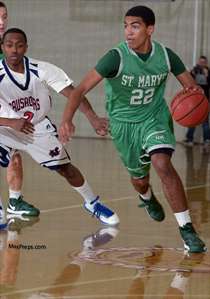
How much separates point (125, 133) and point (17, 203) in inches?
65.6

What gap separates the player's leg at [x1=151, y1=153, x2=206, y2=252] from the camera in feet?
21.6

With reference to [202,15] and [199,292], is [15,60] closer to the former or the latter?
[199,292]

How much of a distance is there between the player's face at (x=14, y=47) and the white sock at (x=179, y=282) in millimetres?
2571

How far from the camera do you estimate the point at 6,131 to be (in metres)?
7.79

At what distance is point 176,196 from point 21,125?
1470 millimetres

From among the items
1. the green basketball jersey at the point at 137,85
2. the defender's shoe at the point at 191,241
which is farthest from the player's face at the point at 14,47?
the defender's shoe at the point at 191,241

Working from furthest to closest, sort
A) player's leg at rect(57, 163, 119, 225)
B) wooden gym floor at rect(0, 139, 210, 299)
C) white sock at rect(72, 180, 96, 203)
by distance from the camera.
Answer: white sock at rect(72, 180, 96, 203) → player's leg at rect(57, 163, 119, 225) → wooden gym floor at rect(0, 139, 210, 299)

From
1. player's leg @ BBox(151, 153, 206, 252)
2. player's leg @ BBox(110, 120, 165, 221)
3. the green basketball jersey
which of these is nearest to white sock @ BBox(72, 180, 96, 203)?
player's leg @ BBox(110, 120, 165, 221)

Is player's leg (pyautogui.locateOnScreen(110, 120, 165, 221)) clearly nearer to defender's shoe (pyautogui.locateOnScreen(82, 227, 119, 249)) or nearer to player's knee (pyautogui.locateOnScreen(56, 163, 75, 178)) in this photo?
defender's shoe (pyautogui.locateOnScreen(82, 227, 119, 249))

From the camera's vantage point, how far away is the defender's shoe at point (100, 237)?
6954mm

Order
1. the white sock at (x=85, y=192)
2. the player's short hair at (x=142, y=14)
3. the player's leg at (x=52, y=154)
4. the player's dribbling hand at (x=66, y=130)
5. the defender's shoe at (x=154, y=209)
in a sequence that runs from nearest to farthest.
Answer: the player's dribbling hand at (x=66, y=130) < the player's short hair at (x=142, y=14) < the defender's shoe at (x=154, y=209) < the player's leg at (x=52, y=154) < the white sock at (x=85, y=192)

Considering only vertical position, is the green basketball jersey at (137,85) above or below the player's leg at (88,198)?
above

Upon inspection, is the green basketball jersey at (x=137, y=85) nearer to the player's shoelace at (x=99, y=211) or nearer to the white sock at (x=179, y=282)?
the player's shoelace at (x=99, y=211)

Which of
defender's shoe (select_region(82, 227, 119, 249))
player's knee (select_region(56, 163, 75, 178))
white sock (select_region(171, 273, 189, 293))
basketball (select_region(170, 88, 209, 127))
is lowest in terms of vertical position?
white sock (select_region(171, 273, 189, 293))
